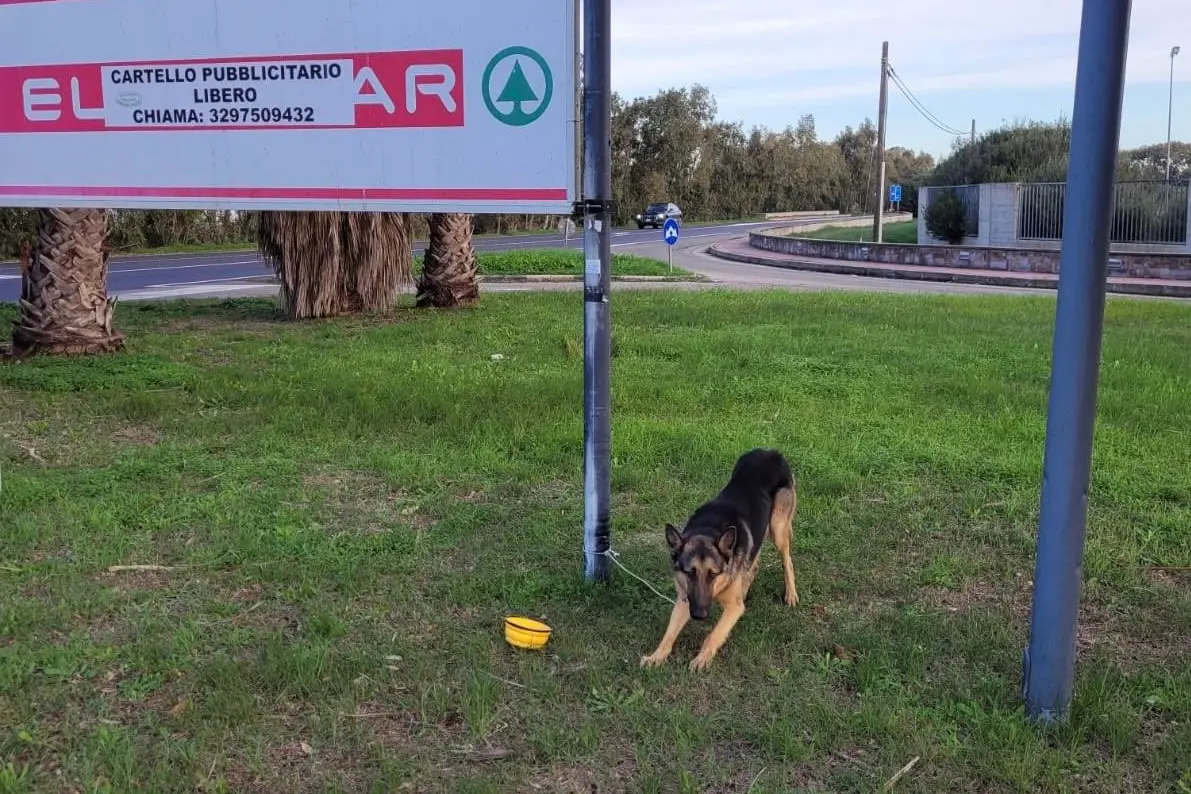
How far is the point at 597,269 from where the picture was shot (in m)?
4.23

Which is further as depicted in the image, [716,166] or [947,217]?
[716,166]

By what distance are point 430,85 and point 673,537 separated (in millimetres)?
2308

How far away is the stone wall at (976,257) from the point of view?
74.7 feet

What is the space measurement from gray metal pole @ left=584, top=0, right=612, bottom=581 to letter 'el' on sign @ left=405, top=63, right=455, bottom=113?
2.23 feet

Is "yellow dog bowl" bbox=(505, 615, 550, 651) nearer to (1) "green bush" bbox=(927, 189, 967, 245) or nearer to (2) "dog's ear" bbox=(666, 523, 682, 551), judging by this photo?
(2) "dog's ear" bbox=(666, 523, 682, 551)

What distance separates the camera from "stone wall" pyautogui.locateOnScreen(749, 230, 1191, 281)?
22.8 m

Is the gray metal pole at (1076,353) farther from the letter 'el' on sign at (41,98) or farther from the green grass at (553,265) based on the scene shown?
the green grass at (553,265)

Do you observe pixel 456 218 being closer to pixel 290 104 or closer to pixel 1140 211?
pixel 290 104

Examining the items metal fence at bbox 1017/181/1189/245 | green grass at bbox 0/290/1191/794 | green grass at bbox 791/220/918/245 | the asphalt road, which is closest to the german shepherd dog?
green grass at bbox 0/290/1191/794

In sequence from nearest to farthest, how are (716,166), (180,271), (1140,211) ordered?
(180,271) < (1140,211) < (716,166)

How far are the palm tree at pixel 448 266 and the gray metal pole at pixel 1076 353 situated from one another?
1229cm

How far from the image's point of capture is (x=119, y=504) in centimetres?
548

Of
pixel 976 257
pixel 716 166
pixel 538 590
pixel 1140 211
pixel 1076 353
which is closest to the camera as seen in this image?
pixel 1076 353

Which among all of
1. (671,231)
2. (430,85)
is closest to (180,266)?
(671,231)
